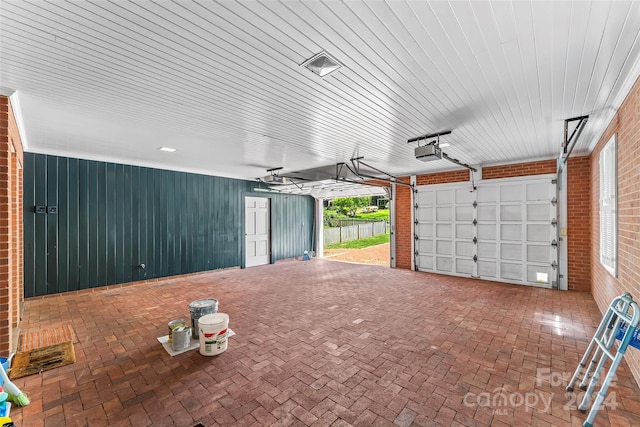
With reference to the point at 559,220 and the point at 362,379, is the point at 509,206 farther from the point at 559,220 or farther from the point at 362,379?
the point at 362,379

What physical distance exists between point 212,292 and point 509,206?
6.80 metres

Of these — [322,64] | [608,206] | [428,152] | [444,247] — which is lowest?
[444,247]

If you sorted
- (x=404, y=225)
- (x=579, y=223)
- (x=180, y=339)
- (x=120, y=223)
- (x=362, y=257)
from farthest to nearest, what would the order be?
1. (x=362, y=257)
2. (x=404, y=225)
3. (x=120, y=223)
4. (x=579, y=223)
5. (x=180, y=339)

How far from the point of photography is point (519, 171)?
20.3 feet

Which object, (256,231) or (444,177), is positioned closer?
(444,177)

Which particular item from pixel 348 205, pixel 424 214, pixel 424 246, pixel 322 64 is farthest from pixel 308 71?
pixel 348 205

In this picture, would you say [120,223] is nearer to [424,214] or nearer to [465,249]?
[424,214]

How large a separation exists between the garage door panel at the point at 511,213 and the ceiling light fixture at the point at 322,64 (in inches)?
232

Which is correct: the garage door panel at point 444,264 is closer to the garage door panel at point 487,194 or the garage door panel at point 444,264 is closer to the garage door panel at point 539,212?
the garage door panel at point 487,194

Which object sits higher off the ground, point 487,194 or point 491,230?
point 487,194

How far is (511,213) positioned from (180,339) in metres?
6.88

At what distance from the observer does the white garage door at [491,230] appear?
5867 mm

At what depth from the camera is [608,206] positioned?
3744 millimetres

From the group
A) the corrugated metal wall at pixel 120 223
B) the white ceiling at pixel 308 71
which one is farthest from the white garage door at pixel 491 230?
the corrugated metal wall at pixel 120 223
